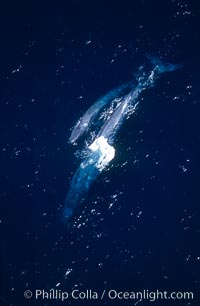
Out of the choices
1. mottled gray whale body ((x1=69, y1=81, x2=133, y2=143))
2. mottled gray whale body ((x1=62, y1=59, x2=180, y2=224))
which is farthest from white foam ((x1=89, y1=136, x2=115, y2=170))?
mottled gray whale body ((x1=69, y1=81, x2=133, y2=143))

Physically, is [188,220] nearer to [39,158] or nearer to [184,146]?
[184,146]

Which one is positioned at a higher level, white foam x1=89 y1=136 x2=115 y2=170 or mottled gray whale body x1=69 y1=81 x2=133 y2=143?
mottled gray whale body x1=69 y1=81 x2=133 y2=143

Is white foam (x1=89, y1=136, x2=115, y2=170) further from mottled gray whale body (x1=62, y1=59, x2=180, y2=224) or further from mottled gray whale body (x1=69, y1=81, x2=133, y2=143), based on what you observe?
mottled gray whale body (x1=69, y1=81, x2=133, y2=143)

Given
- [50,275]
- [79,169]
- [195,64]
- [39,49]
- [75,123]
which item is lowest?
[50,275]

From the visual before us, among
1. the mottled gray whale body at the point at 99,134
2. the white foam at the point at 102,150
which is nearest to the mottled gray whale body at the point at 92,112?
the mottled gray whale body at the point at 99,134

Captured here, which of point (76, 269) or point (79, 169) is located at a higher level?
point (79, 169)

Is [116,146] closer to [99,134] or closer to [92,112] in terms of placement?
Result: [99,134]

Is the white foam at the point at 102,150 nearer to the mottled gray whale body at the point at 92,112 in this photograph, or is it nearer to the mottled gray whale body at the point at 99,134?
the mottled gray whale body at the point at 99,134

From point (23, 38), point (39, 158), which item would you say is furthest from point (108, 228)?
point (23, 38)
